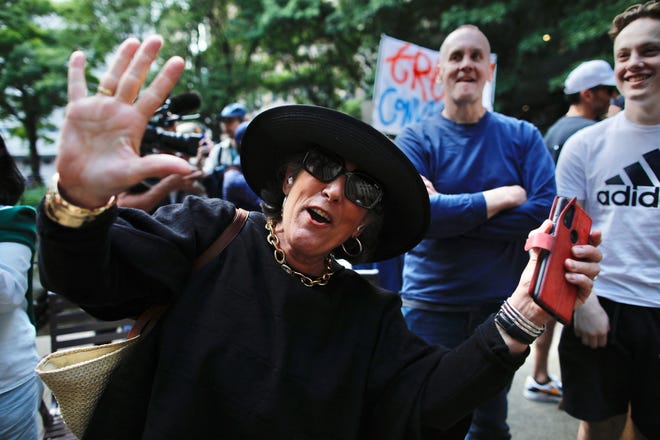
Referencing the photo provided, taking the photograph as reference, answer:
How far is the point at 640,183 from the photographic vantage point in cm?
201

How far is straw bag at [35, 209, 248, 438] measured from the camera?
50.6 inches

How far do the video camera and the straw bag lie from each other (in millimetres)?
1906

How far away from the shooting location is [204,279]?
144cm

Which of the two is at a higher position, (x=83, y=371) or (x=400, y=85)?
(x=400, y=85)

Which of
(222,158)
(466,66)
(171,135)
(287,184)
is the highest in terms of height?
(466,66)

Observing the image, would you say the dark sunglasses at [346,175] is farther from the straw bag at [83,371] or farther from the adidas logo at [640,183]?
the adidas logo at [640,183]

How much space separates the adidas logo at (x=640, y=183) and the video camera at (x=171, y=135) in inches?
95.1

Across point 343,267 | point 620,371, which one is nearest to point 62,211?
point 343,267

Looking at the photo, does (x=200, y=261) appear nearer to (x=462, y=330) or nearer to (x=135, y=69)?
(x=135, y=69)

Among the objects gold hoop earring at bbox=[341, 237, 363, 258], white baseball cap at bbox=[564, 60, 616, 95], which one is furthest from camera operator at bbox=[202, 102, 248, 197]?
white baseball cap at bbox=[564, 60, 616, 95]

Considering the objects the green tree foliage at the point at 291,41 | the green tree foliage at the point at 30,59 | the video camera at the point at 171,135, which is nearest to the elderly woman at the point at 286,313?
the video camera at the point at 171,135

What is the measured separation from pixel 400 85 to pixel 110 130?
3.84 metres

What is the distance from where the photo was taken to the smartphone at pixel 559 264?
1.23m

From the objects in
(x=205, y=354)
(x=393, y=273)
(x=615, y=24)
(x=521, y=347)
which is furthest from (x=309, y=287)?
(x=393, y=273)
